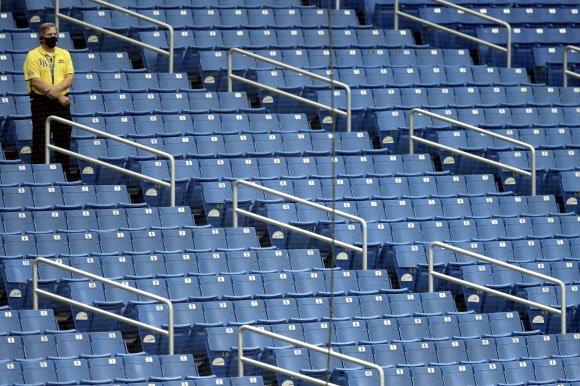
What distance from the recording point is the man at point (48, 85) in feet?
28.7

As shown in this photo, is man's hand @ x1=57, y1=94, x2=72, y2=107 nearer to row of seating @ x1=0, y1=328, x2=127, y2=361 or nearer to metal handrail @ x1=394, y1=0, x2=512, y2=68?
row of seating @ x1=0, y1=328, x2=127, y2=361

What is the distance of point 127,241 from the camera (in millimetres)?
8445

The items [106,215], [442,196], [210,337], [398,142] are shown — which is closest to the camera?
[210,337]

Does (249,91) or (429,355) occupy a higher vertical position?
(249,91)

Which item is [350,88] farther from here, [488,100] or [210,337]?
[210,337]

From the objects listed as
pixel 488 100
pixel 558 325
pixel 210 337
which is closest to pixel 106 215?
pixel 210 337

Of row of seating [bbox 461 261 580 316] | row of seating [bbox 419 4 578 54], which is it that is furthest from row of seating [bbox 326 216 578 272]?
row of seating [bbox 419 4 578 54]

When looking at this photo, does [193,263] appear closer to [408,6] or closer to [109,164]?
[109,164]

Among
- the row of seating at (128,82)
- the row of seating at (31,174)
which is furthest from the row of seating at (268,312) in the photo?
the row of seating at (128,82)

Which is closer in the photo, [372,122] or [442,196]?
[442,196]

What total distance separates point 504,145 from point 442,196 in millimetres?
972

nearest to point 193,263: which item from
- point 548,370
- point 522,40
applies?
point 548,370

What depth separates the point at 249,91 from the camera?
10.4 metres

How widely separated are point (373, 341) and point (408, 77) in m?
3.04
